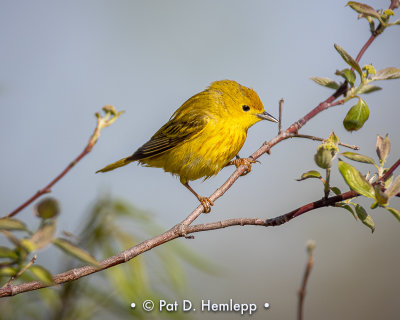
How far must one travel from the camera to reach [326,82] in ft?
4.15

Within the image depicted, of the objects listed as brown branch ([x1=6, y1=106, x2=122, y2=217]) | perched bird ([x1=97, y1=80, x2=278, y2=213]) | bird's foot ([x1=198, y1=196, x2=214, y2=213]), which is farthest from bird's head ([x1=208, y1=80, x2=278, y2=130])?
brown branch ([x1=6, y1=106, x2=122, y2=217])

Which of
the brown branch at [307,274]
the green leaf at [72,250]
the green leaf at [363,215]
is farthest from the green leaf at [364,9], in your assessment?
the green leaf at [72,250]

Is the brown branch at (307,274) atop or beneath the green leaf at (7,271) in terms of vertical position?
atop

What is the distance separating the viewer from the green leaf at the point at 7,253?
29.3 inches

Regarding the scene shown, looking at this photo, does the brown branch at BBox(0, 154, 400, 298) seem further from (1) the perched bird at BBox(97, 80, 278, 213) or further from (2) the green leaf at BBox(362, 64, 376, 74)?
(1) the perched bird at BBox(97, 80, 278, 213)

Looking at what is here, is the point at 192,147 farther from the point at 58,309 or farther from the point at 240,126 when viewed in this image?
the point at 58,309

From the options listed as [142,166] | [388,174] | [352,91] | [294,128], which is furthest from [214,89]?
[388,174]

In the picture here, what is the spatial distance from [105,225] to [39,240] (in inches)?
50.5

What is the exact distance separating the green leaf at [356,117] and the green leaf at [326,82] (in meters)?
0.09

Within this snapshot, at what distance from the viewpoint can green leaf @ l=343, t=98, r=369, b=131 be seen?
1.21m

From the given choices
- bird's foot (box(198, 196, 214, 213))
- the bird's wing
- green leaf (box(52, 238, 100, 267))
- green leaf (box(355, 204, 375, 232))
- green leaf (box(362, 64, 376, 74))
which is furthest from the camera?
the bird's wing

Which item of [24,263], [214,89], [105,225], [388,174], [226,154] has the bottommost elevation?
[24,263]

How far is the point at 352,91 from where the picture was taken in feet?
4.11

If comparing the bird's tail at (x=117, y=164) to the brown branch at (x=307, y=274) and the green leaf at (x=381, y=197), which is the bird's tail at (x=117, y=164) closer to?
the brown branch at (x=307, y=274)
